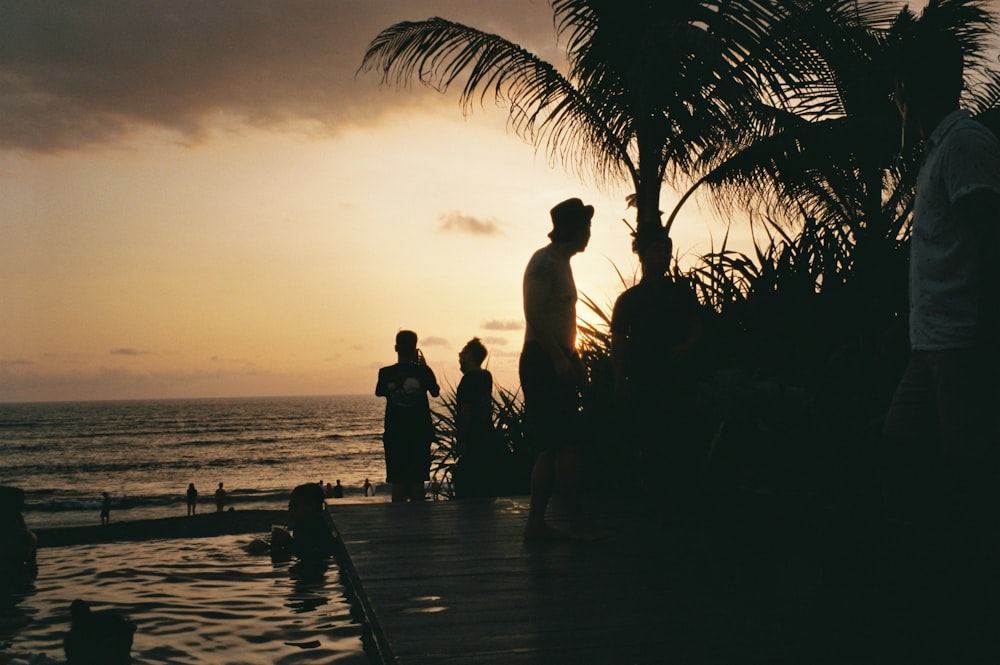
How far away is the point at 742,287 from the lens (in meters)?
5.36

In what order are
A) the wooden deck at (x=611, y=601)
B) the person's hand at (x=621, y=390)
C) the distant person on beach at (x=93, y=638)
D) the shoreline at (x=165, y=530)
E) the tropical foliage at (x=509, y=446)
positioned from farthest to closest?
the shoreline at (x=165, y=530) → the tropical foliage at (x=509, y=446) → the person's hand at (x=621, y=390) → the distant person on beach at (x=93, y=638) → the wooden deck at (x=611, y=601)

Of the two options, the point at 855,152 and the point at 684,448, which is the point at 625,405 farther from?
the point at 855,152

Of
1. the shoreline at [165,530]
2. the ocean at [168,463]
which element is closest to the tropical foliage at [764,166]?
the shoreline at [165,530]

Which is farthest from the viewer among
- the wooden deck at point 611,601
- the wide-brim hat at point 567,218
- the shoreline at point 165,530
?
the shoreline at point 165,530

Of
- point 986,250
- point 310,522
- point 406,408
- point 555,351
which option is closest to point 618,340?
point 555,351

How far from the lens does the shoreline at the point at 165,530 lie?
1672cm

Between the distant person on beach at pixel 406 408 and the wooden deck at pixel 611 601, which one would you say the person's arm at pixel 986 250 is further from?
the distant person on beach at pixel 406 408

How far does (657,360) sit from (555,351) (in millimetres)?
957

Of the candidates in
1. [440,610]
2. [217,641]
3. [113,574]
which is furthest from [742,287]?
[113,574]

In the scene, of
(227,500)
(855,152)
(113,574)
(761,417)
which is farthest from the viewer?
(227,500)

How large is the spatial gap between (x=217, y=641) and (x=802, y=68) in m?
7.16

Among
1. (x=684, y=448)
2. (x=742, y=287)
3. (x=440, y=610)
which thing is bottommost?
(x=440, y=610)

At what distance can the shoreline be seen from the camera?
16.7 meters

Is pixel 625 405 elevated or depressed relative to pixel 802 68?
depressed
